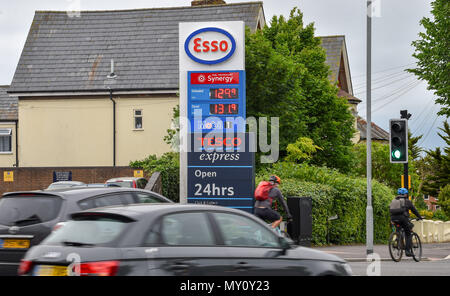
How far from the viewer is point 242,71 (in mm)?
21875

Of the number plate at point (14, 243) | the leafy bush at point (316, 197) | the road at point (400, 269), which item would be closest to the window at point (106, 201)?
the number plate at point (14, 243)

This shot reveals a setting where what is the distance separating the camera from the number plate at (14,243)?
11.4 m

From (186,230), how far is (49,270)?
4.91 feet

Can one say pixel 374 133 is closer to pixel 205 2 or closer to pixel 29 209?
pixel 205 2

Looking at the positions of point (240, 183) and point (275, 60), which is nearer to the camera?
point (240, 183)

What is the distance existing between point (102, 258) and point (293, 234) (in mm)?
15103

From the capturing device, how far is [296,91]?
33.3 meters

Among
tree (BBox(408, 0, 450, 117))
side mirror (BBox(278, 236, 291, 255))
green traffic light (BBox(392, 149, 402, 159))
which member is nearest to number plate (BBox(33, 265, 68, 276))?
side mirror (BBox(278, 236, 291, 255))

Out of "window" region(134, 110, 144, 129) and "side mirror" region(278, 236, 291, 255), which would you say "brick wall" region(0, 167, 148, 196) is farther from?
"side mirror" region(278, 236, 291, 255)

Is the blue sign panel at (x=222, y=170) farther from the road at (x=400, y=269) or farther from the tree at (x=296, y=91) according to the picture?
the tree at (x=296, y=91)

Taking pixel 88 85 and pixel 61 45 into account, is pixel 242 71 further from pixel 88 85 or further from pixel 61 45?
pixel 61 45

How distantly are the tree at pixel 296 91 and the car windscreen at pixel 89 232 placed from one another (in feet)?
74.0
